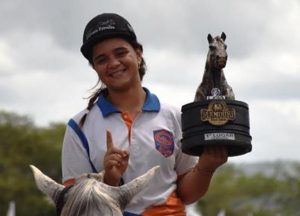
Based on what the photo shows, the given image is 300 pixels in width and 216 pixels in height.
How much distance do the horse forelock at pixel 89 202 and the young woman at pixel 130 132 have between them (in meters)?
0.73

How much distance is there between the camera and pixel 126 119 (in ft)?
16.4

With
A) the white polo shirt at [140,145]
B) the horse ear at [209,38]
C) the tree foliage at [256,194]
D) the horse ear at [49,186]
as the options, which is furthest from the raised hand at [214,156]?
the tree foliage at [256,194]

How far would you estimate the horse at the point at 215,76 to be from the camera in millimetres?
4566

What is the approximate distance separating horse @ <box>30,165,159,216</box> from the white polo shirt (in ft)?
2.13

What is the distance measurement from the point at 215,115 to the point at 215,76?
25 cm

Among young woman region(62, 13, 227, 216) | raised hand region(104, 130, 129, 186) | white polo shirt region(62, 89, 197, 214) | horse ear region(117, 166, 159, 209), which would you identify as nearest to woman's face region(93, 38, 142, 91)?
young woman region(62, 13, 227, 216)

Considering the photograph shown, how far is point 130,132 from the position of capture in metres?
4.92

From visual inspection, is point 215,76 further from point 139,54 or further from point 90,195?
point 90,195

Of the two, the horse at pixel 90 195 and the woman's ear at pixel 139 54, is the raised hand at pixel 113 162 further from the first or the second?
the woman's ear at pixel 139 54

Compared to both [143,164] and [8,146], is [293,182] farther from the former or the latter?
[143,164]

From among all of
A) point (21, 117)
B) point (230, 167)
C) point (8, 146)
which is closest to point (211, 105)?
point (8, 146)

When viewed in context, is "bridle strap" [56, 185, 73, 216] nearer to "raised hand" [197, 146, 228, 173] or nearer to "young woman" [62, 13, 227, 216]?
"young woman" [62, 13, 227, 216]

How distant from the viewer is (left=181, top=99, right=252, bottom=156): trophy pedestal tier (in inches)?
176

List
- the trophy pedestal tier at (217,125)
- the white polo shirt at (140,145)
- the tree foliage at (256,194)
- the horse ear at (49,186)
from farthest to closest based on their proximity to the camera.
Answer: the tree foliage at (256,194), the white polo shirt at (140,145), the trophy pedestal tier at (217,125), the horse ear at (49,186)
